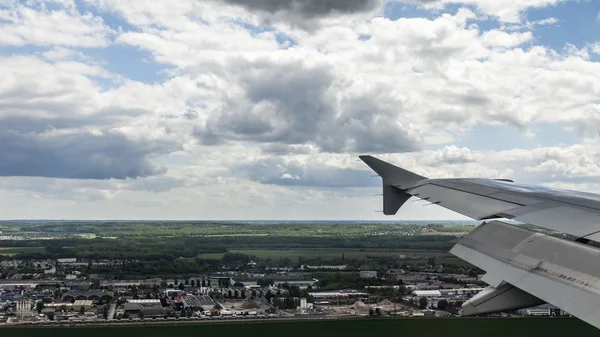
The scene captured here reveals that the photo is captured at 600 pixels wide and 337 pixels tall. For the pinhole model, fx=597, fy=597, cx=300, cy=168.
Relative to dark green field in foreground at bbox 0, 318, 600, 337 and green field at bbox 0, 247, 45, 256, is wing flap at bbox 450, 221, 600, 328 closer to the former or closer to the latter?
dark green field in foreground at bbox 0, 318, 600, 337

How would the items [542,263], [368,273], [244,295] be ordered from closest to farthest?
[542,263]
[244,295]
[368,273]

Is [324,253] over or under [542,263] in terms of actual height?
under

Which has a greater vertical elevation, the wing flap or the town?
the wing flap

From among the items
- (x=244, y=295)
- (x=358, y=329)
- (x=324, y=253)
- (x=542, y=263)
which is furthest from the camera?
(x=324, y=253)

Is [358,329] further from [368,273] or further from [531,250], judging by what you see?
[531,250]

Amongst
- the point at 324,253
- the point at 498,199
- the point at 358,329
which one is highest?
the point at 498,199

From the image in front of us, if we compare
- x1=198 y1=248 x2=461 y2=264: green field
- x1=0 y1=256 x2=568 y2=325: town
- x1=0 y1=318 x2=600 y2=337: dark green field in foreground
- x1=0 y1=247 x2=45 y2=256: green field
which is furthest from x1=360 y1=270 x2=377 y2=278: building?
x1=0 y1=247 x2=45 y2=256: green field

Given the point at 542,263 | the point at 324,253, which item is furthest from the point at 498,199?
the point at 324,253
